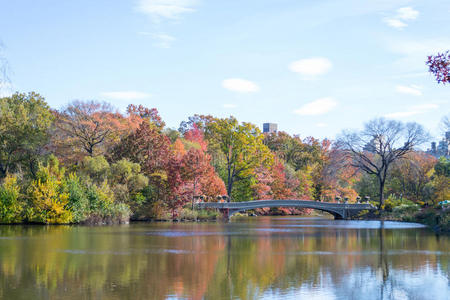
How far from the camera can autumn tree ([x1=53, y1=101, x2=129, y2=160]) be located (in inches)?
2135

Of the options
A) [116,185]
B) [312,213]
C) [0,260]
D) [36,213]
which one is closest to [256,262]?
[0,260]

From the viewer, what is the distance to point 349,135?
61.8 meters

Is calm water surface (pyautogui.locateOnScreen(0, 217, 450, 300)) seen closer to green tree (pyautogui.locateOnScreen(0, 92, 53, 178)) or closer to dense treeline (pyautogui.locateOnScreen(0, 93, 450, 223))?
dense treeline (pyautogui.locateOnScreen(0, 93, 450, 223))

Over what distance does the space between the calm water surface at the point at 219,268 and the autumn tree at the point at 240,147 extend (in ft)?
116

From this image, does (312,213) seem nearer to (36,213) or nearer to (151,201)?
(151,201)

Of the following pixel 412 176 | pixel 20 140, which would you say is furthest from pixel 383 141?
pixel 20 140

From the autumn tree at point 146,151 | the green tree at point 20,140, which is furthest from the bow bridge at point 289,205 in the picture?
the green tree at point 20,140

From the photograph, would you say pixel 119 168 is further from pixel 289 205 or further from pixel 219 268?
pixel 219 268

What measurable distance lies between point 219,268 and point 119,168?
101ft

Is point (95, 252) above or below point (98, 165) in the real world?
below

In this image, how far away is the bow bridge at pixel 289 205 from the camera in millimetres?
55219

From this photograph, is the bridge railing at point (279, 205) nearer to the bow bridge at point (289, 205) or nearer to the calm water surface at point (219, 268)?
the bow bridge at point (289, 205)

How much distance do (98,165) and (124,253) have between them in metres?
26.1

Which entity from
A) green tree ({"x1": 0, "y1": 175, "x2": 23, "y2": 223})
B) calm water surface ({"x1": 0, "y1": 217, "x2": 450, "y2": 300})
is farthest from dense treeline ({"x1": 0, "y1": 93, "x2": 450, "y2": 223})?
calm water surface ({"x1": 0, "y1": 217, "x2": 450, "y2": 300})
